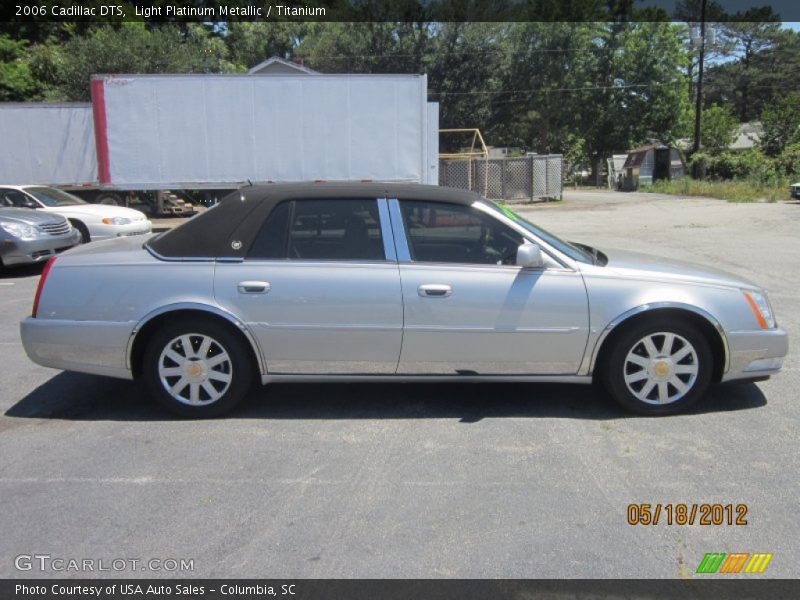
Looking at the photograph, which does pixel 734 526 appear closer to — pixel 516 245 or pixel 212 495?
pixel 516 245

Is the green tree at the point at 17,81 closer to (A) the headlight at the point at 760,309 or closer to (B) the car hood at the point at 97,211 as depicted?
(B) the car hood at the point at 97,211

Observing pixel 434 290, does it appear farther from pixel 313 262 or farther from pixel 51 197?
pixel 51 197

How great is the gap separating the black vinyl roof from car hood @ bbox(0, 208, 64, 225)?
7.55m

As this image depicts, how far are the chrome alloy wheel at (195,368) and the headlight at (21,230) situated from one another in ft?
25.5

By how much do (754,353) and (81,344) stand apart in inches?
176

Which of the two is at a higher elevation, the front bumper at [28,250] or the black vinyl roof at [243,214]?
the black vinyl roof at [243,214]

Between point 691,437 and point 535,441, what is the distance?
3.22 feet

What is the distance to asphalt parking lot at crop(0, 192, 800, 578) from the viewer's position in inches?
125

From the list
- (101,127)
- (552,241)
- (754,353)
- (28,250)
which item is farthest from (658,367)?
(101,127)

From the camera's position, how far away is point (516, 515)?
3473 mm

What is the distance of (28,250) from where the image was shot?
1099cm

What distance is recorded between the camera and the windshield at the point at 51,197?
14047mm
